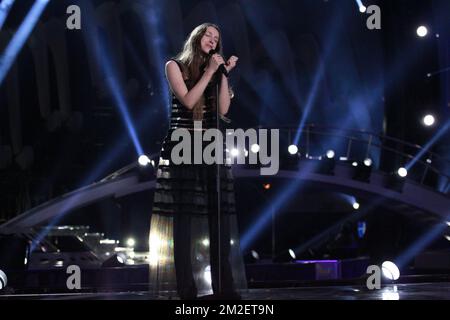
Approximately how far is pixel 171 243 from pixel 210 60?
904mm

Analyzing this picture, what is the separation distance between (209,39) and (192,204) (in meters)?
0.80

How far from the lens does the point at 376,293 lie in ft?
11.7

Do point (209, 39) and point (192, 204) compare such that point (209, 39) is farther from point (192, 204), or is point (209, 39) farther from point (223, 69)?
point (192, 204)

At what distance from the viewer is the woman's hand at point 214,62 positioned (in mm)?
3055

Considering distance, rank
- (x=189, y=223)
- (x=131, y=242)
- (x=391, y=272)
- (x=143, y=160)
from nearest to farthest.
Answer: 1. (x=189, y=223)
2. (x=391, y=272)
3. (x=143, y=160)
4. (x=131, y=242)

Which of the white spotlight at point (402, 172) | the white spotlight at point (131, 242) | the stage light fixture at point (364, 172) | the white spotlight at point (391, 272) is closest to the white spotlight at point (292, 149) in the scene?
the stage light fixture at point (364, 172)

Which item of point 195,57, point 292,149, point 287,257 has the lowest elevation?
point 195,57

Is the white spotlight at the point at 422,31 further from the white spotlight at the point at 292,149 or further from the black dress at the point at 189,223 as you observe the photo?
the black dress at the point at 189,223

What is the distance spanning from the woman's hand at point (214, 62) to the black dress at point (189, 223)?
20cm

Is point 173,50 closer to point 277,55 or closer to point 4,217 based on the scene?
point 277,55

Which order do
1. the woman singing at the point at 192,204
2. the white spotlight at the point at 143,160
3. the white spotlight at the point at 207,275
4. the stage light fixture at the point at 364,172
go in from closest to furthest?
the woman singing at the point at 192,204 → the white spotlight at the point at 207,275 → the white spotlight at the point at 143,160 → the stage light fixture at the point at 364,172

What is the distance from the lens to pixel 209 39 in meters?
3.28

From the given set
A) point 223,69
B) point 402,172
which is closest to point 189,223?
point 223,69
